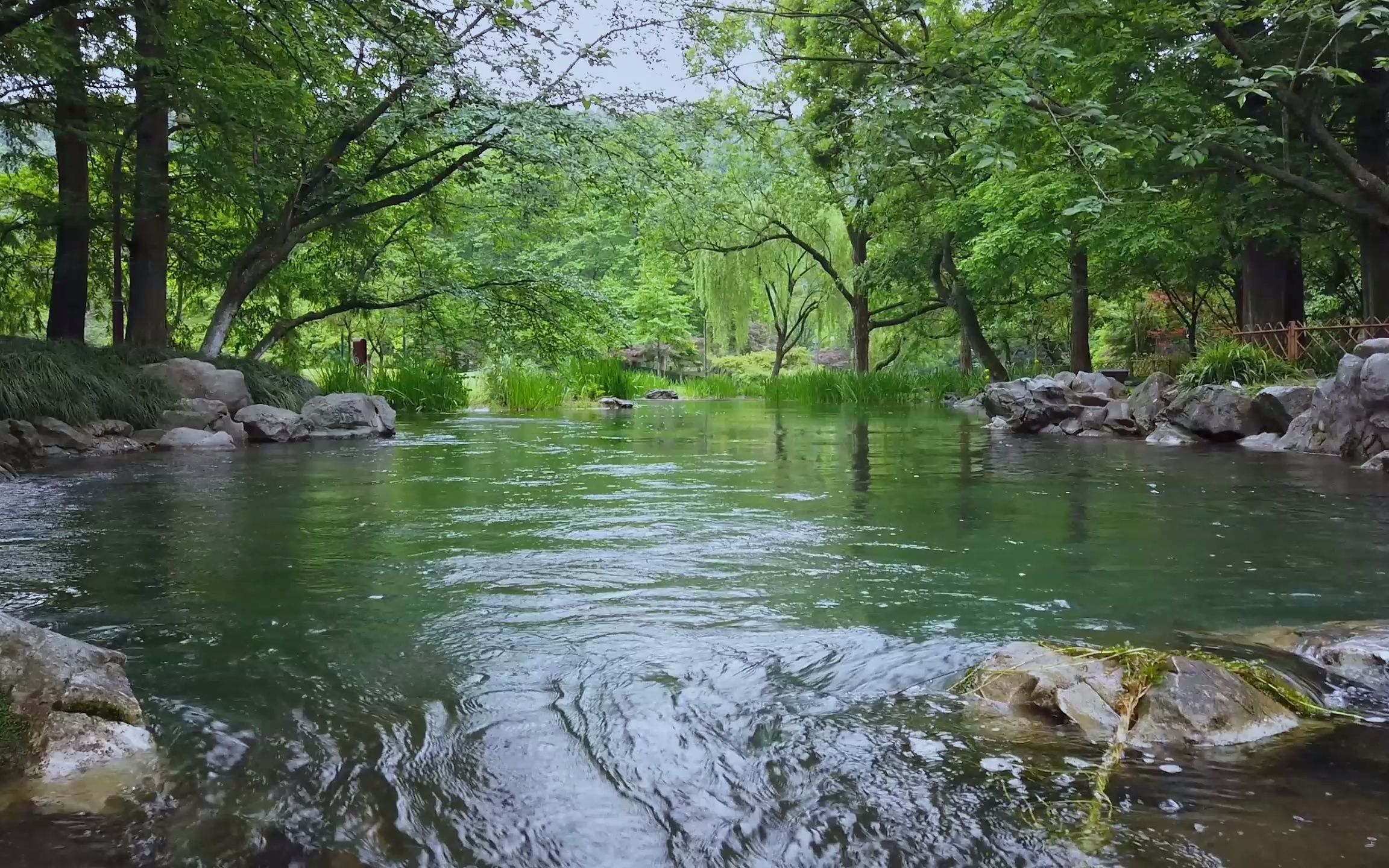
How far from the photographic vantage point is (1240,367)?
11.3m

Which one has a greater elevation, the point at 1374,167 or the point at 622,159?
the point at 622,159

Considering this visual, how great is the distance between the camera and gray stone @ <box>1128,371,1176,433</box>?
11.6 metres

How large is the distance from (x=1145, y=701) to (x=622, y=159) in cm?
1310

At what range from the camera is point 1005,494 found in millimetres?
6309

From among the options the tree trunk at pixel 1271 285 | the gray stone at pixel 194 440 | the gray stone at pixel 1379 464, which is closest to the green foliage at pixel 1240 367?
the tree trunk at pixel 1271 285

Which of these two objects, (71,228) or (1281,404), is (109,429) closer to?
(71,228)

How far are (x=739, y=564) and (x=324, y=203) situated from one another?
1135 centimetres

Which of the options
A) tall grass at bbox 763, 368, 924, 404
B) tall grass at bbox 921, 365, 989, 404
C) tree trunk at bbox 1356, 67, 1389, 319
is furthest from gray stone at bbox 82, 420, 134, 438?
tall grass at bbox 921, 365, 989, 404

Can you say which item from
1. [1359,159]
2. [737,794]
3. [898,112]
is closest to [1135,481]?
[898,112]

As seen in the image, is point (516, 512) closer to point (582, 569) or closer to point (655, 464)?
point (582, 569)

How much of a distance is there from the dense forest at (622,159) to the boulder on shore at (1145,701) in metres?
3.65

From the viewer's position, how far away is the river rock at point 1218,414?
10.2 m

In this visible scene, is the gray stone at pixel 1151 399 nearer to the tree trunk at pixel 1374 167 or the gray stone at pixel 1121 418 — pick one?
the gray stone at pixel 1121 418

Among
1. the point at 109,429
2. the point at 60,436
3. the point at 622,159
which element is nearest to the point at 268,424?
the point at 109,429
